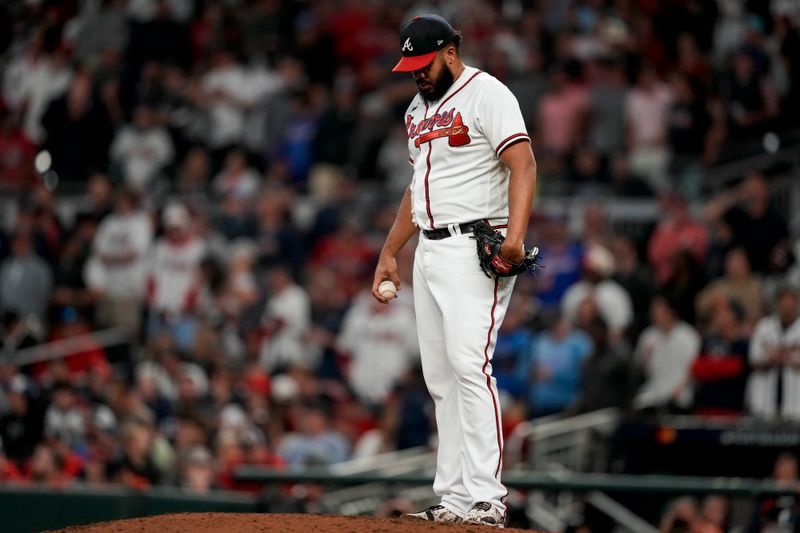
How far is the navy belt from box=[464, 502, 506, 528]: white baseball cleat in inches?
45.3

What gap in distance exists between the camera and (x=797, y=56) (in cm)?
1425

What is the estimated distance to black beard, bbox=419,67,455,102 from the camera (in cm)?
639

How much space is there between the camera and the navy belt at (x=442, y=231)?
634cm

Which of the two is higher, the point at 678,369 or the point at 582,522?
the point at 678,369

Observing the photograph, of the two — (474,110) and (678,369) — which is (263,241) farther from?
(474,110)

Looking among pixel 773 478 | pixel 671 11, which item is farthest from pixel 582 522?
pixel 671 11

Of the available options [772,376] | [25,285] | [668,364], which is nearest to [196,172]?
[25,285]

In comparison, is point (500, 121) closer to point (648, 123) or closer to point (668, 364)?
point (668, 364)

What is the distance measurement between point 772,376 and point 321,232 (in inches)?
210

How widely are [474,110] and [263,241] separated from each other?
836cm

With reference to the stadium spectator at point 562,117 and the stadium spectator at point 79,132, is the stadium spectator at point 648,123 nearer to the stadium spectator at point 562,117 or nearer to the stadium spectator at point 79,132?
the stadium spectator at point 562,117

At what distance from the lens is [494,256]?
242 inches

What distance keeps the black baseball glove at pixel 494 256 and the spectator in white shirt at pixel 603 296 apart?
5.76m

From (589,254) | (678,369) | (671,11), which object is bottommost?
(678,369)
